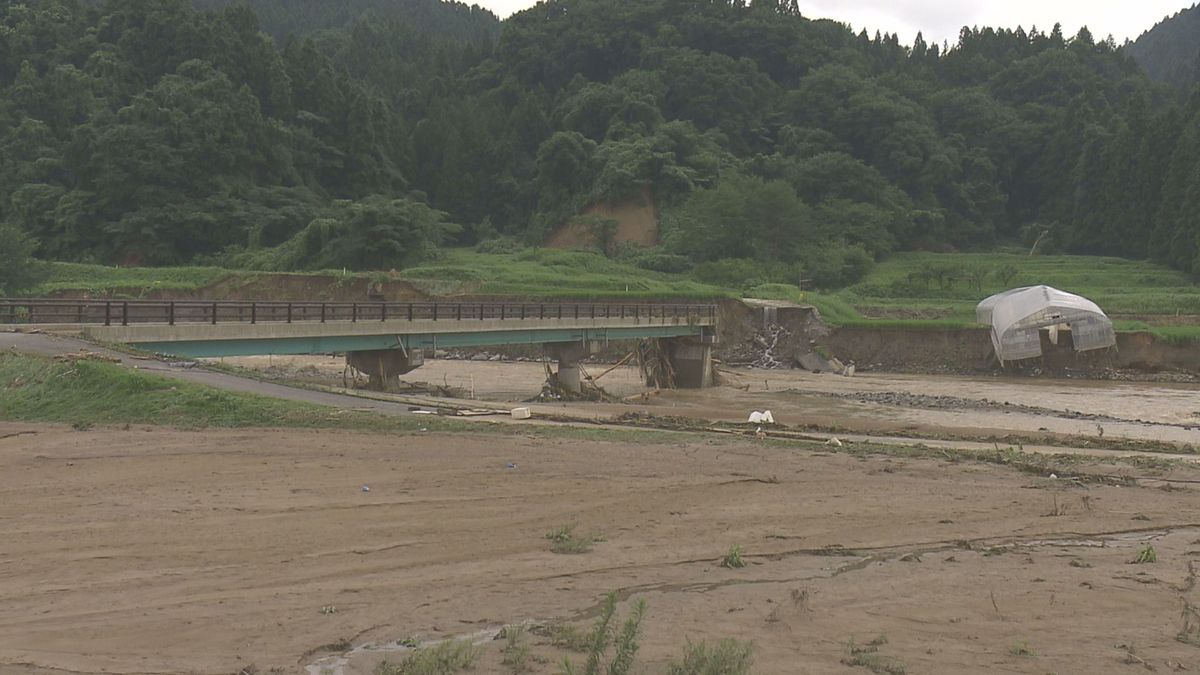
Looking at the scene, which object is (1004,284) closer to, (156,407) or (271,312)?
(271,312)

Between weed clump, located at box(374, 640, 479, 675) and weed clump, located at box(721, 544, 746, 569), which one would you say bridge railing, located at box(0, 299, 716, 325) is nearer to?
weed clump, located at box(721, 544, 746, 569)

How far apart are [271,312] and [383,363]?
16.9 feet

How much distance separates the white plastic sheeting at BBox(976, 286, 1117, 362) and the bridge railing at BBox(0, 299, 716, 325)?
1813 cm

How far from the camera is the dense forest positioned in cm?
7912

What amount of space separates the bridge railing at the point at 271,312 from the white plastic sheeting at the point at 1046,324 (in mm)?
18127

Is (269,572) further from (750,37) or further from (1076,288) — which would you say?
(750,37)

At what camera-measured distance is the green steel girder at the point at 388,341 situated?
27625 millimetres

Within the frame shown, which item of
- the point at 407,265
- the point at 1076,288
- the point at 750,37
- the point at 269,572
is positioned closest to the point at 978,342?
the point at 1076,288

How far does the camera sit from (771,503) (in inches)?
567

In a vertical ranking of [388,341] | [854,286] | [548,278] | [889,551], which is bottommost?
[889,551]

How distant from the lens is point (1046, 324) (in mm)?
54062

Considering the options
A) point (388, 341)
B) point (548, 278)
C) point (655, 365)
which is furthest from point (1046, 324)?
point (388, 341)

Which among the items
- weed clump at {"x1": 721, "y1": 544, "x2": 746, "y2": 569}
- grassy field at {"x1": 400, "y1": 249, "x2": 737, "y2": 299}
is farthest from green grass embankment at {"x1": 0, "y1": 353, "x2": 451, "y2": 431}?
grassy field at {"x1": 400, "y1": 249, "x2": 737, "y2": 299}

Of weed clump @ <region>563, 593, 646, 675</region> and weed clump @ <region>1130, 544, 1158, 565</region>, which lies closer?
weed clump @ <region>563, 593, 646, 675</region>
